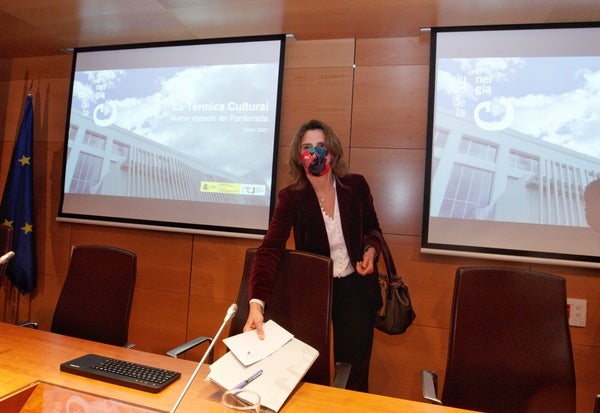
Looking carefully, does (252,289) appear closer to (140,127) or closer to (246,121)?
(246,121)

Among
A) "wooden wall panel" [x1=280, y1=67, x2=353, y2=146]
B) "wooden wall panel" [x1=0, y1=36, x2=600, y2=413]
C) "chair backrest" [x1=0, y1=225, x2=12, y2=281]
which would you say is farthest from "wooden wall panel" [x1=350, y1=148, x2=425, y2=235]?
"chair backrest" [x1=0, y1=225, x2=12, y2=281]

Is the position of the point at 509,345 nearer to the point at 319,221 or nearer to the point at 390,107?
the point at 319,221

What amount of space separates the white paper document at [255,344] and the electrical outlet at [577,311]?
193 centimetres

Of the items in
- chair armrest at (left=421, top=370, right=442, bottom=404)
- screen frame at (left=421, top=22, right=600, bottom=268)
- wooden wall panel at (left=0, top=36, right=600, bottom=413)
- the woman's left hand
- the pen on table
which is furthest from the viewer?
wooden wall panel at (left=0, top=36, right=600, bottom=413)

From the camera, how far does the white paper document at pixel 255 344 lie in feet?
3.65

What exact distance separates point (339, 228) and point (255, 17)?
1.59 meters

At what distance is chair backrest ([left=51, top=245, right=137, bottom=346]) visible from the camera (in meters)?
1.80

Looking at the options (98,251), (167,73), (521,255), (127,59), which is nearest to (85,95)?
(127,59)

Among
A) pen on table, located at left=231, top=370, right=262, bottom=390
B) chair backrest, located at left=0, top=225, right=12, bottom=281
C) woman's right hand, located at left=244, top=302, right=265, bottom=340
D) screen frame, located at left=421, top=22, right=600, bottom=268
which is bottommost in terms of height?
pen on table, located at left=231, top=370, right=262, bottom=390

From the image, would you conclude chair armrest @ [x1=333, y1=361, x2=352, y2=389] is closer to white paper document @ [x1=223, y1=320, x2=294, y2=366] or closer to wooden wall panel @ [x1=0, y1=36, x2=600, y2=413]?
white paper document @ [x1=223, y1=320, x2=294, y2=366]

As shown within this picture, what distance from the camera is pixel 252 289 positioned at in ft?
4.79

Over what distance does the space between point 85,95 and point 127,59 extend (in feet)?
1.56

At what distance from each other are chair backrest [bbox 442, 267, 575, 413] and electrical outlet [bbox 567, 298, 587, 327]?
1.04m

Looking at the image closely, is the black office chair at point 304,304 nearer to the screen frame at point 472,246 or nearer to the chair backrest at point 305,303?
the chair backrest at point 305,303
